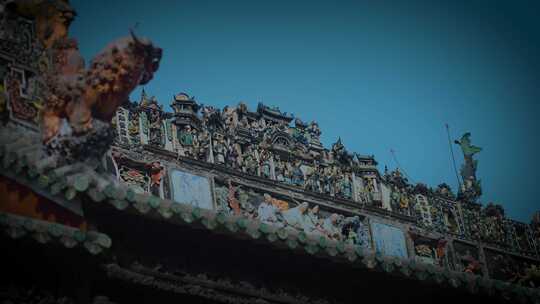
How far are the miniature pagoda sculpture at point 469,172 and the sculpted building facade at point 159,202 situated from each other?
340cm

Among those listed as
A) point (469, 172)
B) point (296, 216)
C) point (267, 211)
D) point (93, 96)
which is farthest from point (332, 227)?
point (93, 96)

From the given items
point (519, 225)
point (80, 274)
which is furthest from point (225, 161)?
point (519, 225)

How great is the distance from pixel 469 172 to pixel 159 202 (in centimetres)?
1314

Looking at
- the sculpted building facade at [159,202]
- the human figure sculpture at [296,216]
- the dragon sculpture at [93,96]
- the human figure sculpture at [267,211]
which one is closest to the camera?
the sculpted building facade at [159,202]

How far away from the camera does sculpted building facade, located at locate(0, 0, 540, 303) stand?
1162 centimetres

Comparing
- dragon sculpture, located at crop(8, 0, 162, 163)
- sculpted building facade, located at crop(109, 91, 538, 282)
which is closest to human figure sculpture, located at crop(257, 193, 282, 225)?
sculpted building facade, located at crop(109, 91, 538, 282)

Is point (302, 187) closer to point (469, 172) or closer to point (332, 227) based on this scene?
point (332, 227)

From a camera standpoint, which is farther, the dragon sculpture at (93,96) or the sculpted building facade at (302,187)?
the sculpted building facade at (302,187)

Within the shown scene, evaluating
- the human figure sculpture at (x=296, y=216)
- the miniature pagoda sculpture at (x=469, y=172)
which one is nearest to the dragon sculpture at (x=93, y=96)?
the human figure sculpture at (x=296, y=216)

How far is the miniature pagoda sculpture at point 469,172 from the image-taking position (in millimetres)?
22812

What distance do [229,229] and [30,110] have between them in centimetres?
321

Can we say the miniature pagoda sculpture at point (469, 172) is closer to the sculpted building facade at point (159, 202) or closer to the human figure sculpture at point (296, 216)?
the sculpted building facade at point (159, 202)

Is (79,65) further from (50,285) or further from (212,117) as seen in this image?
(212,117)

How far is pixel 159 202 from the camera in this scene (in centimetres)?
1188
